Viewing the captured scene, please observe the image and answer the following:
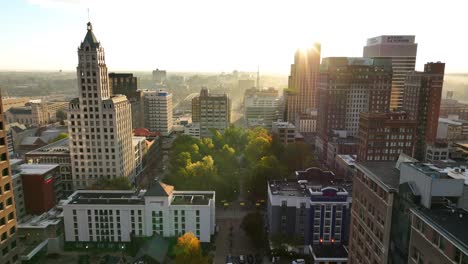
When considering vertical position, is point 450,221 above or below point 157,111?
above

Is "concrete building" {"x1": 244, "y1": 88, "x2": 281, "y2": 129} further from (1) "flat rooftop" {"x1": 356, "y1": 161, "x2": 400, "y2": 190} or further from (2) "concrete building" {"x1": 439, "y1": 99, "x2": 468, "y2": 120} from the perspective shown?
(1) "flat rooftop" {"x1": 356, "y1": 161, "x2": 400, "y2": 190}

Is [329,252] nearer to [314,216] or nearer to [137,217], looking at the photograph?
[314,216]

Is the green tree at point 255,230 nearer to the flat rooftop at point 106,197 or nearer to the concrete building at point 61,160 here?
the flat rooftop at point 106,197

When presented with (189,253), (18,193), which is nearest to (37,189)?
(18,193)

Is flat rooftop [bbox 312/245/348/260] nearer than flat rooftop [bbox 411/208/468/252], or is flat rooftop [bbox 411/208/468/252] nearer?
flat rooftop [bbox 411/208/468/252]

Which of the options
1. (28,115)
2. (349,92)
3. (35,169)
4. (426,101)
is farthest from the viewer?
(28,115)

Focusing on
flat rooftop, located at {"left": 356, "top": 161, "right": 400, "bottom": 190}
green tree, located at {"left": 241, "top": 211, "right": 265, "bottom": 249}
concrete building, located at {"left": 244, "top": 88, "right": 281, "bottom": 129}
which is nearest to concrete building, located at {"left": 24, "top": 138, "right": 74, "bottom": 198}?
green tree, located at {"left": 241, "top": 211, "right": 265, "bottom": 249}
